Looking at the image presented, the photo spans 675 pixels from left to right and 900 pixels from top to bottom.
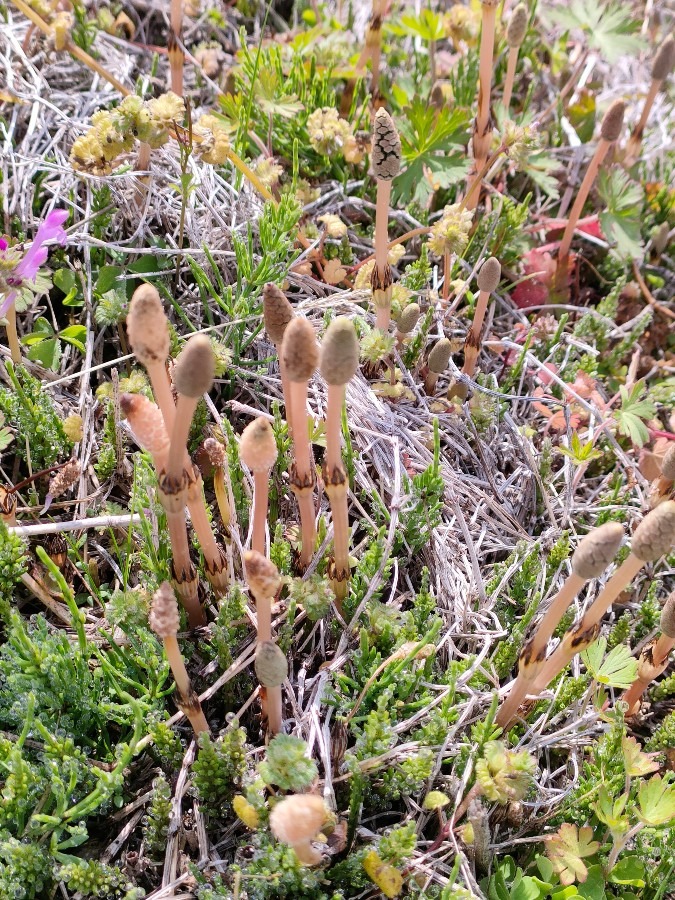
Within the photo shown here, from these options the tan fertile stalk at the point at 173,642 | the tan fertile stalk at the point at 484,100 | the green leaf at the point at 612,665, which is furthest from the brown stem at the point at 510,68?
the tan fertile stalk at the point at 173,642

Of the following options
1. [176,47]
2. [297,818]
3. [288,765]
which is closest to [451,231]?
[176,47]

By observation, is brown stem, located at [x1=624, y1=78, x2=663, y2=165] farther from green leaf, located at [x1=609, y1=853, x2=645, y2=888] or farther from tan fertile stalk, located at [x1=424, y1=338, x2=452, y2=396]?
green leaf, located at [x1=609, y1=853, x2=645, y2=888]

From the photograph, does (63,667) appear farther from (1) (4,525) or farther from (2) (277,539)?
(2) (277,539)

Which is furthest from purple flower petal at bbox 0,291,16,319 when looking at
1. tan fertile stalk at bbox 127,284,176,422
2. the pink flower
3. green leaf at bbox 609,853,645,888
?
green leaf at bbox 609,853,645,888

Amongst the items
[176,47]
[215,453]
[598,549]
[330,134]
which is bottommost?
[215,453]

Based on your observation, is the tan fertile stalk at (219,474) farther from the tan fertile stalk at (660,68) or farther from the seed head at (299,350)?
the tan fertile stalk at (660,68)

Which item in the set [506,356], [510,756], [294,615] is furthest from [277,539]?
[506,356]

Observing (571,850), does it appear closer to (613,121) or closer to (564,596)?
(564,596)
